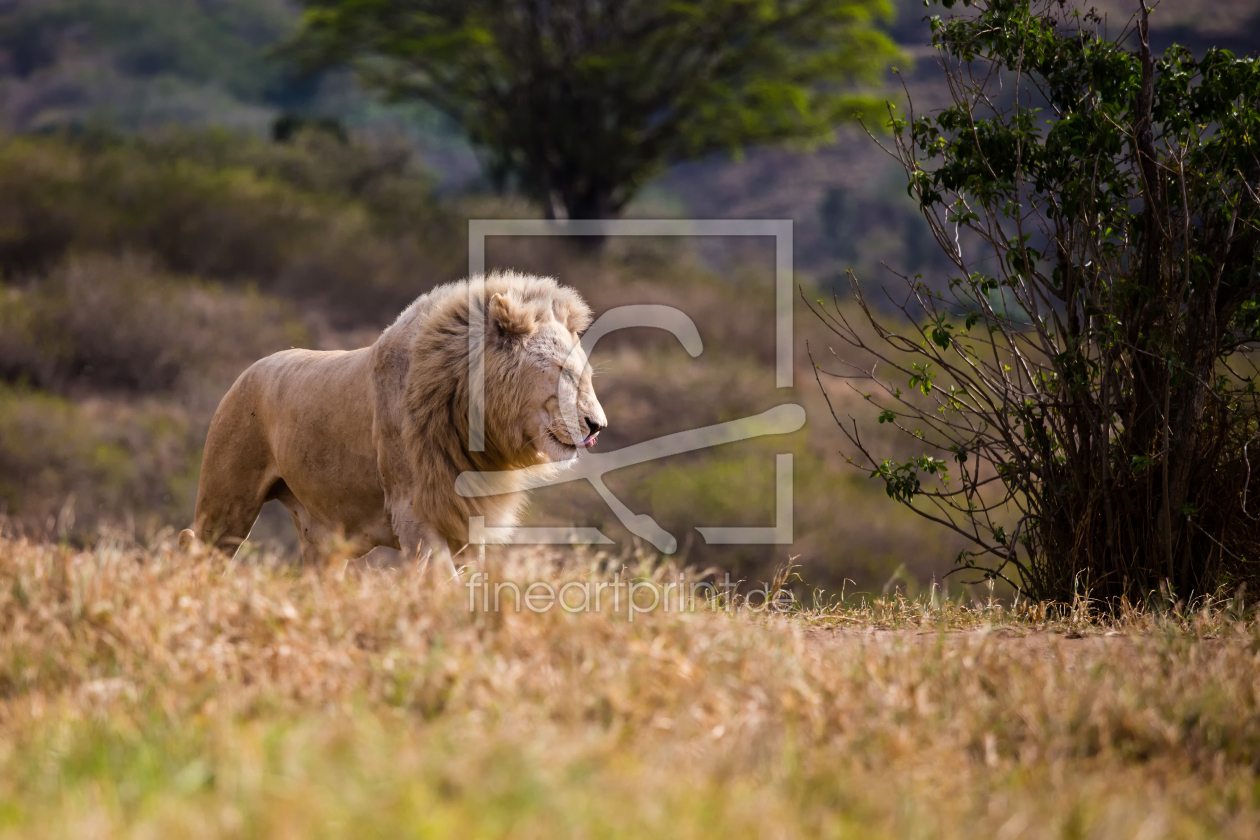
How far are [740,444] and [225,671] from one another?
19343 millimetres

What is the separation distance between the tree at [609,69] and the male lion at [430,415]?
23.0 metres

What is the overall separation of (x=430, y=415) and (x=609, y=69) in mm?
24285

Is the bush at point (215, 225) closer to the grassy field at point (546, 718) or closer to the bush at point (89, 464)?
the bush at point (89, 464)

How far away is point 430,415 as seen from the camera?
5.92 meters

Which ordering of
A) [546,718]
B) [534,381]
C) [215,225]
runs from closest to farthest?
[546,718] → [534,381] → [215,225]

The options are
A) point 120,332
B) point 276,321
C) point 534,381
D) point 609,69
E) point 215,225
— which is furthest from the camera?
point 609,69

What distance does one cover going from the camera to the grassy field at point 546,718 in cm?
274

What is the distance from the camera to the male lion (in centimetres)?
587

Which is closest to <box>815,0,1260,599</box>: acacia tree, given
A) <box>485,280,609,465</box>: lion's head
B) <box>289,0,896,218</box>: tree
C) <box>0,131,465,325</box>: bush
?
<box>485,280,609,465</box>: lion's head

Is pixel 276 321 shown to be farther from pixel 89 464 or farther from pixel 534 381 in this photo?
pixel 534 381

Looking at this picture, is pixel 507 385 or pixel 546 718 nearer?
pixel 546 718

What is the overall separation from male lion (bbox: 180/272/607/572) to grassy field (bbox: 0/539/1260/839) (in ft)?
4.07

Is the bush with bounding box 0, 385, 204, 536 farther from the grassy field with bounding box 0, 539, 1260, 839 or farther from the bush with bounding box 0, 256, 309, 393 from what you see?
the grassy field with bounding box 0, 539, 1260, 839

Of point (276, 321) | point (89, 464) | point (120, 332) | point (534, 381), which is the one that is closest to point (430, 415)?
point (534, 381)
